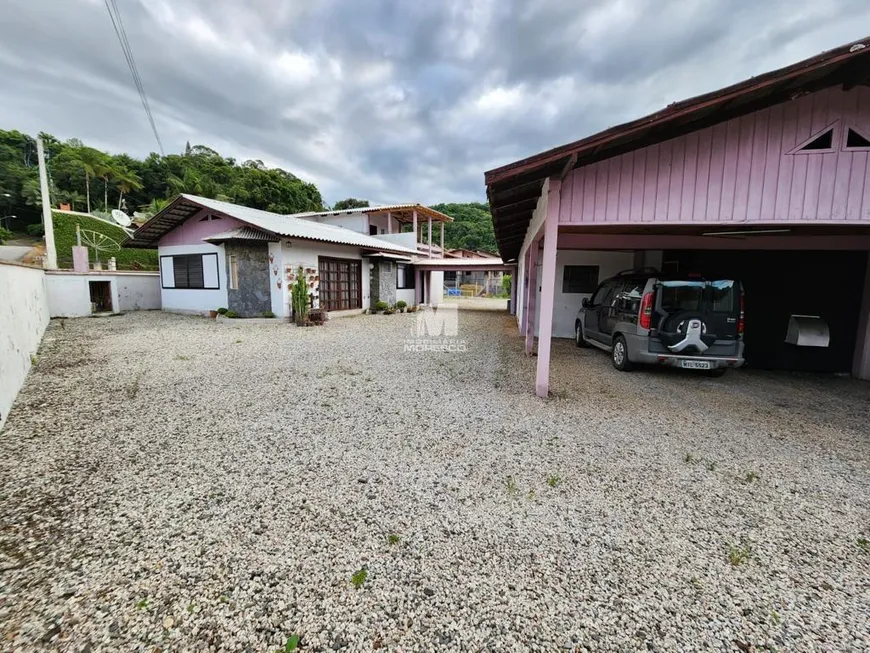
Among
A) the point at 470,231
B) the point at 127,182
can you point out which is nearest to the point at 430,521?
the point at 470,231

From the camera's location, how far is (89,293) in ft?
43.1

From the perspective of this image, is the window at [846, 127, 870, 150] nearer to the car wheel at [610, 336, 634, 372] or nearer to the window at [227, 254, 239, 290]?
the car wheel at [610, 336, 634, 372]

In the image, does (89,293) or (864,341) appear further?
(89,293)

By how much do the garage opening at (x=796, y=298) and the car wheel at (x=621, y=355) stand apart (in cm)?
161

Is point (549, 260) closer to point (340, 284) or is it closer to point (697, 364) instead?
point (697, 364)

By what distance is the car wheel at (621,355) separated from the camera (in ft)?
20.2

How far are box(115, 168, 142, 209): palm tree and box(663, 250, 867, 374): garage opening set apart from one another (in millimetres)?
44984

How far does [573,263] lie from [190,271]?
1402 centimetres

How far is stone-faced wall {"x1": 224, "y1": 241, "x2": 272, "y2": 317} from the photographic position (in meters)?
12.1

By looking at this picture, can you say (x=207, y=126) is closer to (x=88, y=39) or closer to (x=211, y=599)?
(x=88, y=39)

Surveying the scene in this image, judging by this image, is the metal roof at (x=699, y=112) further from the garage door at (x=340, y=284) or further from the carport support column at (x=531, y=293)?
the garage door at (x=340, y=284)

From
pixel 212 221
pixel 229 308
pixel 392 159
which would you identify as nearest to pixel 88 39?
pixel 212 221

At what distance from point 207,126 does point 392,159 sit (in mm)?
11995

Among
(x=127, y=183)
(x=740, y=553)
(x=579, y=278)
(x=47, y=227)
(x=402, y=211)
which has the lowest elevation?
(x=740, y=553)
